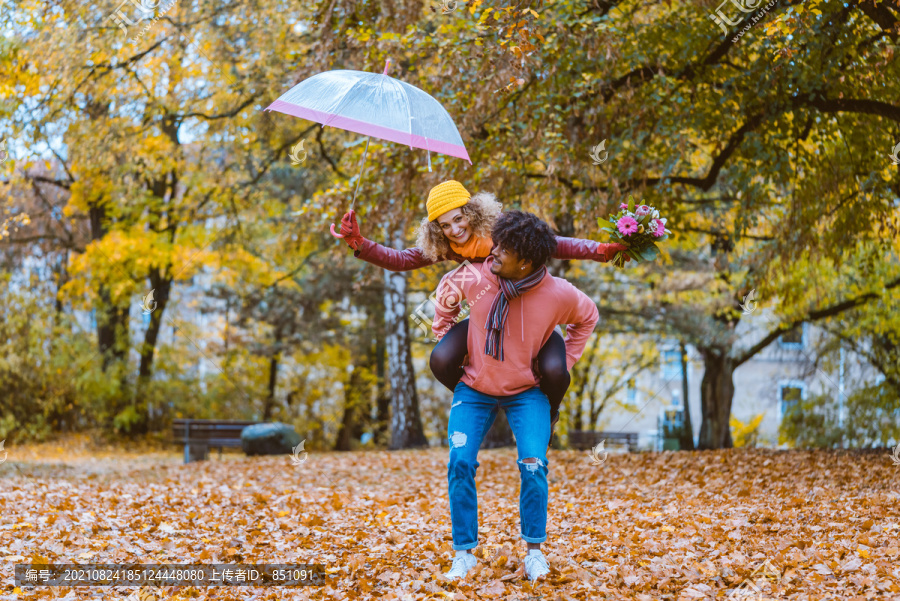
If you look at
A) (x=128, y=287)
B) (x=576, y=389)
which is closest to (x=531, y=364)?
A: (x=128, y=287)

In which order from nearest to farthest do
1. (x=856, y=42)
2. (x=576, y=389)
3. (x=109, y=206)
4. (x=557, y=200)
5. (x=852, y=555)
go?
(x=852, y=555) < (x=856, y=42) < (x=557, y=200) < (x=109, y=206) < (x=576, y=389)

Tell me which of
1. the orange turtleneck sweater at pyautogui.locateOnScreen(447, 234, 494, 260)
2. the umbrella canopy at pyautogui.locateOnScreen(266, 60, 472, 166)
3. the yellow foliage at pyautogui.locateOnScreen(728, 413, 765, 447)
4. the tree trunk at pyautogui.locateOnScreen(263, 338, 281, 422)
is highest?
the umbrella canopy at pyautogui.locateOnScreen(266, 60, 472, 166)

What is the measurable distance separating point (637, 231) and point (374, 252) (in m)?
1.23

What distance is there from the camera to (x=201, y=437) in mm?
12930

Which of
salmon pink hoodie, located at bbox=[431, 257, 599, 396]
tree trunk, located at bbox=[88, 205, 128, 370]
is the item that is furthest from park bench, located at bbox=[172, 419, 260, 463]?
salmon pink hoodie, located at bbox=[431, 257, 599, 396]

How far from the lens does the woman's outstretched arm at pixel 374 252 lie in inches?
145

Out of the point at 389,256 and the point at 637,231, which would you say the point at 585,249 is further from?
the point at 389,256

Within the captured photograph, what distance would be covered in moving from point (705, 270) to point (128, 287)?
37.7ft

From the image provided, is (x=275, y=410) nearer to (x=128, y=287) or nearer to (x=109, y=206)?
(x=128, y=287)

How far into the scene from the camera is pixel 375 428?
2047 centimetres
